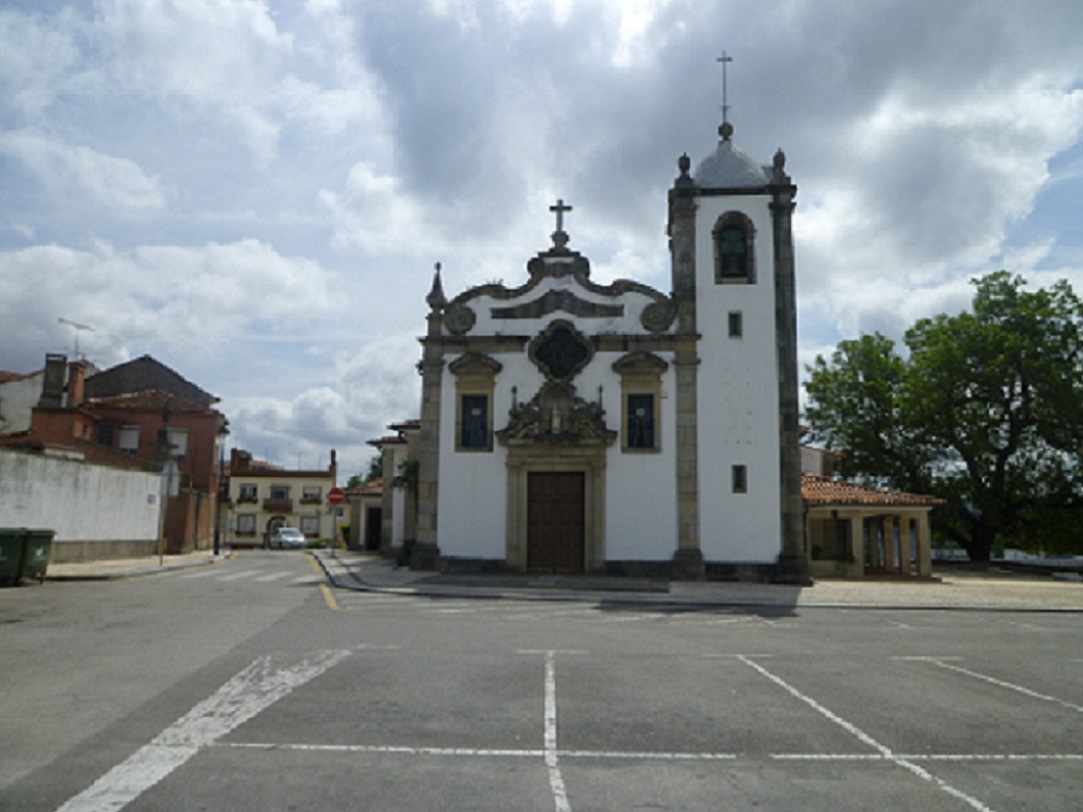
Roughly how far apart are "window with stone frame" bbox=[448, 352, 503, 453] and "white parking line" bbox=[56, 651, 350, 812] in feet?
50.4

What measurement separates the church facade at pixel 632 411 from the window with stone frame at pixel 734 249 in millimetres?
42

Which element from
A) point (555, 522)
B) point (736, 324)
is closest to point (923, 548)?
point (736, 324)

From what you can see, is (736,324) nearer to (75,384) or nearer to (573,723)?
(573,723)

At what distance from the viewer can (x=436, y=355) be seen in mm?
25125

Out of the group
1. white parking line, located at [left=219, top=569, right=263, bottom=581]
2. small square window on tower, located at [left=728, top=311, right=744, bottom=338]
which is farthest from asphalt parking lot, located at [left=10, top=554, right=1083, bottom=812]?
small square window on tower, located at [left=728, top=311, right=744, bottom=338]

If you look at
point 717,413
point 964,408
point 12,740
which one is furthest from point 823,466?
point 12,740

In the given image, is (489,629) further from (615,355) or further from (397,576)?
(615,355)

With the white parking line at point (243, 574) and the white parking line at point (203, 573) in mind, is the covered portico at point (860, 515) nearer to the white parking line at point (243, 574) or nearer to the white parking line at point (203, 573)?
the white parking line at point (243, 574)

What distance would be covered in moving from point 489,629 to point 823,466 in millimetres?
32570

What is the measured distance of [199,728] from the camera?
6.06 m

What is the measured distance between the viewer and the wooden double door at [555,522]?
78.9 ft

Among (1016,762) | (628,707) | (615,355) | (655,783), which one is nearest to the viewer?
(655,783)

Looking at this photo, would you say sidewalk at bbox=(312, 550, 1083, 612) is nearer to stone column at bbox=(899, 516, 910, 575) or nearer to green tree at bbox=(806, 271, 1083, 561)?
stone column at bbox=(899, 516, 910, 575)

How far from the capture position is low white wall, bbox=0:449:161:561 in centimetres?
2286
